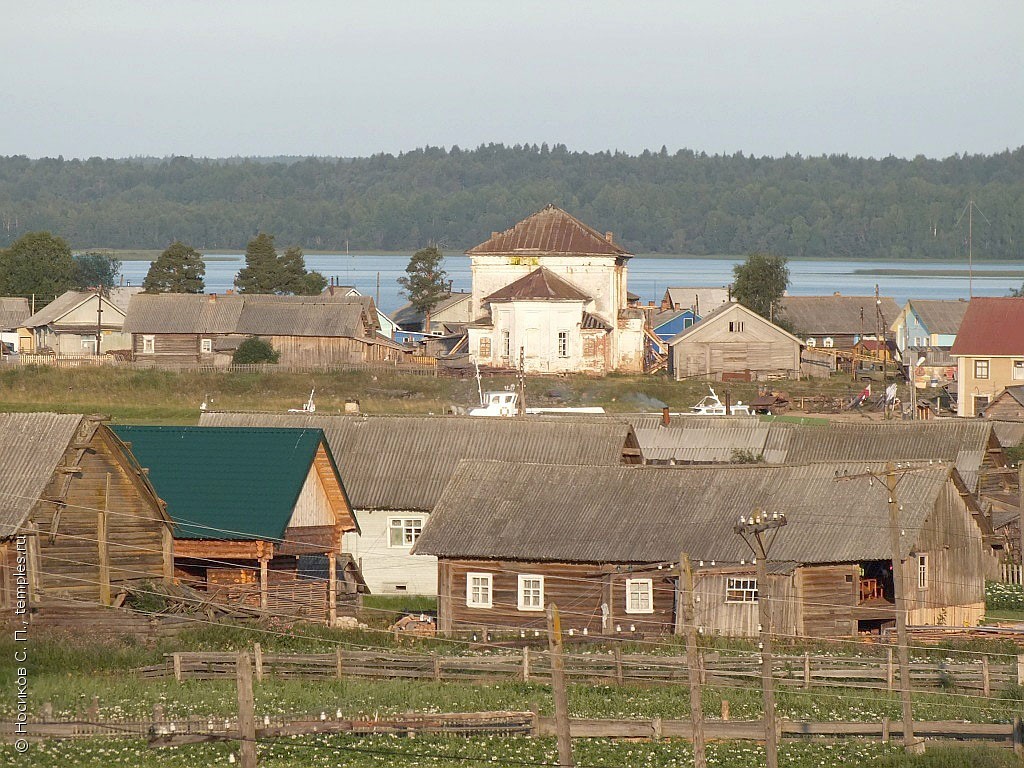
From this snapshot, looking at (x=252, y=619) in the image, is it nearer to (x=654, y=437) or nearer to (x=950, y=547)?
(x=950, y=547)

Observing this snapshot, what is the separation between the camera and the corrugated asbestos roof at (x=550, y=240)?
82125 mm

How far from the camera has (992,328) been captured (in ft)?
245

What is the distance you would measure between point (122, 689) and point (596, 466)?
42.5 feet

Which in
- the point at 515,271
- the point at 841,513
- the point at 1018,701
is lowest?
the point at 1018,701

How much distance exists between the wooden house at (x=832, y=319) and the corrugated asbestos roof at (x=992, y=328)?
2184 cm

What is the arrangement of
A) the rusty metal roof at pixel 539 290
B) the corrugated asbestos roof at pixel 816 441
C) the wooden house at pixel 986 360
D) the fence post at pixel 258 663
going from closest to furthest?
the fence post at pixel 258 663, the corrugated asbestos roof at pixel 816 441, the wooden house at pixel 986 360, the rusty metal roof at pixel 539 290

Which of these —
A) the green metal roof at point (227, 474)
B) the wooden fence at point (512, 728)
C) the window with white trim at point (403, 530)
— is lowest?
the wooden fence at point (512, 728)

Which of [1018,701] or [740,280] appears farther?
[740,280]

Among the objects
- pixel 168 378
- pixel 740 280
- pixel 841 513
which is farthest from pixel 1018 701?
pixel 740 280

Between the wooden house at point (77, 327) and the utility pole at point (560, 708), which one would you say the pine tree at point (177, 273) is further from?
the utility pole at point (560, 708)

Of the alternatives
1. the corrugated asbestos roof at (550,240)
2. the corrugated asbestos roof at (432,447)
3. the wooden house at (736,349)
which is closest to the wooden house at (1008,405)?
the wooden house at (736,349)

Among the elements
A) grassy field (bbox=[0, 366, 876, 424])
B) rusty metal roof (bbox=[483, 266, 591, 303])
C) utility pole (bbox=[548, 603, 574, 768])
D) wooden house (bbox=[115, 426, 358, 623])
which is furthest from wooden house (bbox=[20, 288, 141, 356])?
utility pole (bbox=[548, 603, 574, 768])

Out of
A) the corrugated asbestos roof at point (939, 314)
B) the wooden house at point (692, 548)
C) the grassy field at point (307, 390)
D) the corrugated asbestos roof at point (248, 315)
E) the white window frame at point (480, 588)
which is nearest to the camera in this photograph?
the wooden house at point (692, 548)

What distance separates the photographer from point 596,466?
36375 millimetres
